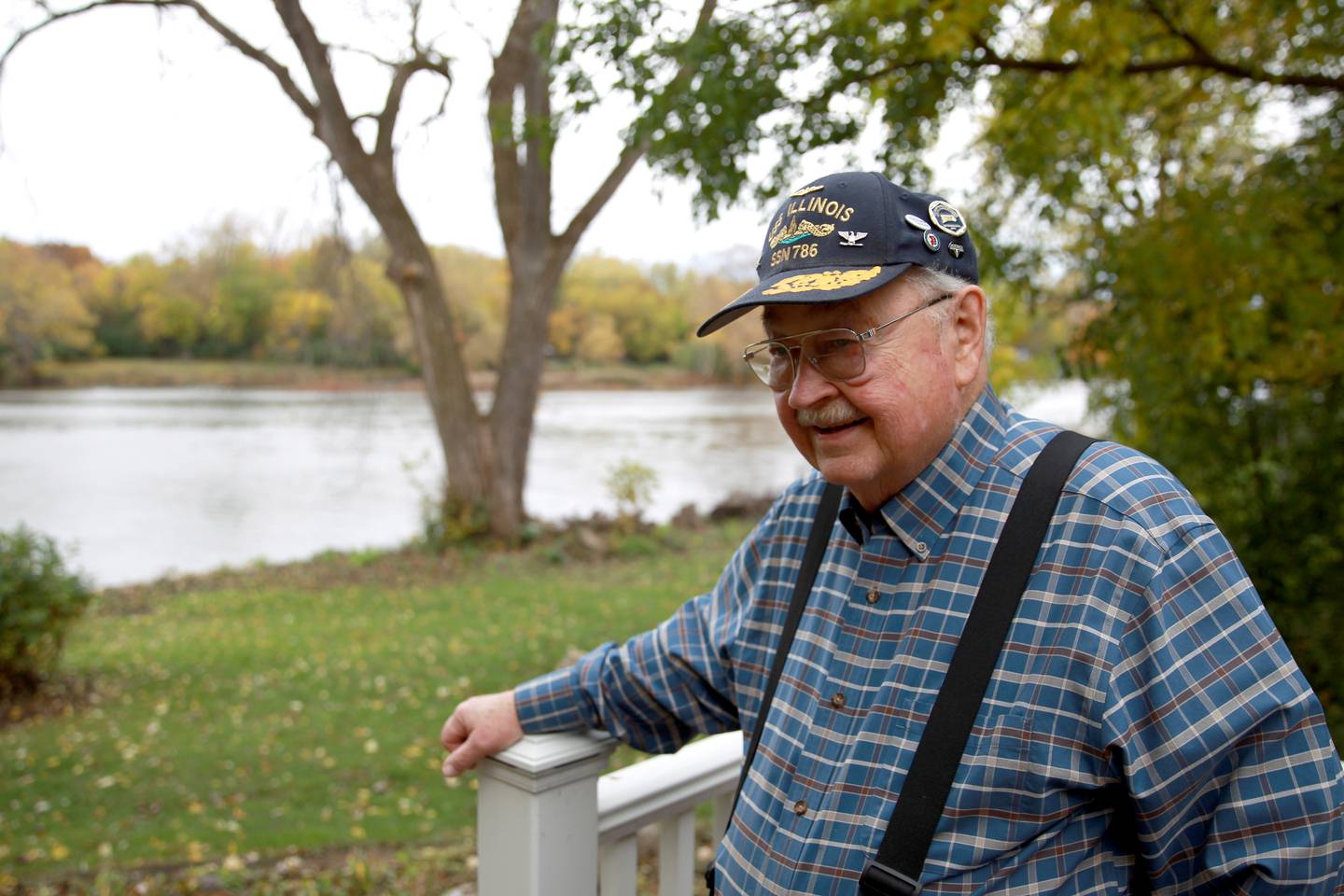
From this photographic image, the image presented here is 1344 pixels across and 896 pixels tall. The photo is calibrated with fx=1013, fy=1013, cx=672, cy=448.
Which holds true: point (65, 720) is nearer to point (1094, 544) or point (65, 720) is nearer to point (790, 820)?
point (790, 820)

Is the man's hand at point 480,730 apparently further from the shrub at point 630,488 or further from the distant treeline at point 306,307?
the shrub at point 630,488

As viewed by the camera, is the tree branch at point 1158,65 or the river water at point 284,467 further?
the river water at point 284,467

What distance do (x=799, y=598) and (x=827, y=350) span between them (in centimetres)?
42

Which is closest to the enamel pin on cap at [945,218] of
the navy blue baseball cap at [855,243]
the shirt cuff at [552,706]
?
the navy blue baseball cap at [855,243]

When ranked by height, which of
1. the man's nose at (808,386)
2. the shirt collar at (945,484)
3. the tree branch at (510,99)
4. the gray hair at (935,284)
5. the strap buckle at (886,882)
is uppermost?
the tree branch at (510,99)

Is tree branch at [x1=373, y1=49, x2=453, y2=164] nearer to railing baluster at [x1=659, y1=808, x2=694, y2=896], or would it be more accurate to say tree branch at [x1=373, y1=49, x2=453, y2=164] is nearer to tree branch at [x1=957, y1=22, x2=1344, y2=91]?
tree branch at [x1=957, y1=22, x2=1344, y2=91]

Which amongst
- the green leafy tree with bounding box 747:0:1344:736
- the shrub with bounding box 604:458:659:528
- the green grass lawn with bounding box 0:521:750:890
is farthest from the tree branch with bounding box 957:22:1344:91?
the shrub with bounding box 604:458:659:528

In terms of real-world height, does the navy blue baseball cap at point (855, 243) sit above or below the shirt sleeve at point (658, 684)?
above

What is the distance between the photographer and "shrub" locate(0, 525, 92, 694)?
22.0ft

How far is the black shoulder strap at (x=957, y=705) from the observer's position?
1299 millimetres

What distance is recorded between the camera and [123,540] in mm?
16281

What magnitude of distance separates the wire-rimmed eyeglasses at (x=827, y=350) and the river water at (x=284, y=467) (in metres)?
7.58

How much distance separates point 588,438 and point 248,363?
11.0 metres

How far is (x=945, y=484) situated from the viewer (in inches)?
57.6
